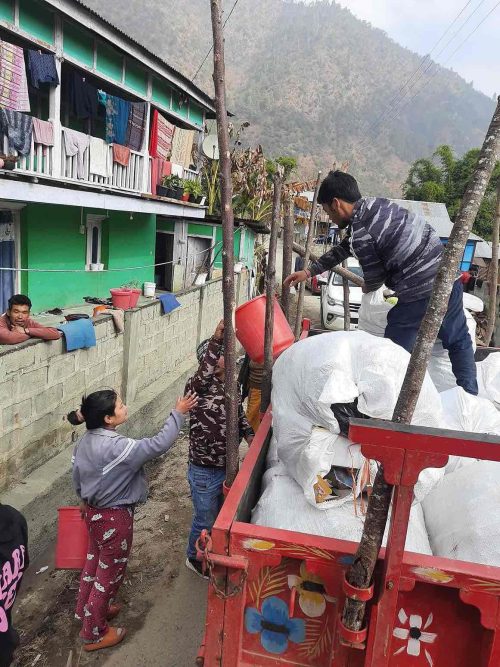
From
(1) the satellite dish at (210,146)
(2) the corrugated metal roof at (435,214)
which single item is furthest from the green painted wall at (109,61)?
(2) the corrugated metal roof at (435,214)

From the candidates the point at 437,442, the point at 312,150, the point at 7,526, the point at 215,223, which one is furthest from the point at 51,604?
the point at 312,150

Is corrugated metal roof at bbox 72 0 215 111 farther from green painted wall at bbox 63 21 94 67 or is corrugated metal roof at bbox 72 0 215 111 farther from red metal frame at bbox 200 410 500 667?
red metal frame at bbox 200 410 500 667

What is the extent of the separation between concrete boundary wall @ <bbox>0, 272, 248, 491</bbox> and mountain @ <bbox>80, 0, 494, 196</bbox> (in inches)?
2562

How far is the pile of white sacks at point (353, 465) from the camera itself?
1.78m

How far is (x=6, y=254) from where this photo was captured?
6.89 metres

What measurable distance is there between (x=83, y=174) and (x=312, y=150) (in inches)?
3207

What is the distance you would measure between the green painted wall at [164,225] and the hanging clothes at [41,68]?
18.9ft

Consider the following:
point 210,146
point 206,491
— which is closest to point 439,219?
point 210,146

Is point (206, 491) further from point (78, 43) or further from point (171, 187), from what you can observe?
point (171, 187)

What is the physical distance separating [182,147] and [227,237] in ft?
28.6

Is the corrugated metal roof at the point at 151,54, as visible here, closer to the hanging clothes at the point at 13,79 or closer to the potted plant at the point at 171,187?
the hanging clothes at the point at 13,79

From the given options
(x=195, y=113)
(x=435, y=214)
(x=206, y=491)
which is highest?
(x=195, y=113)

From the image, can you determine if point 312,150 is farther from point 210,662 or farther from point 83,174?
point 210,662

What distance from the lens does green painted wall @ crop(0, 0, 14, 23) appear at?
5676 millimetres
